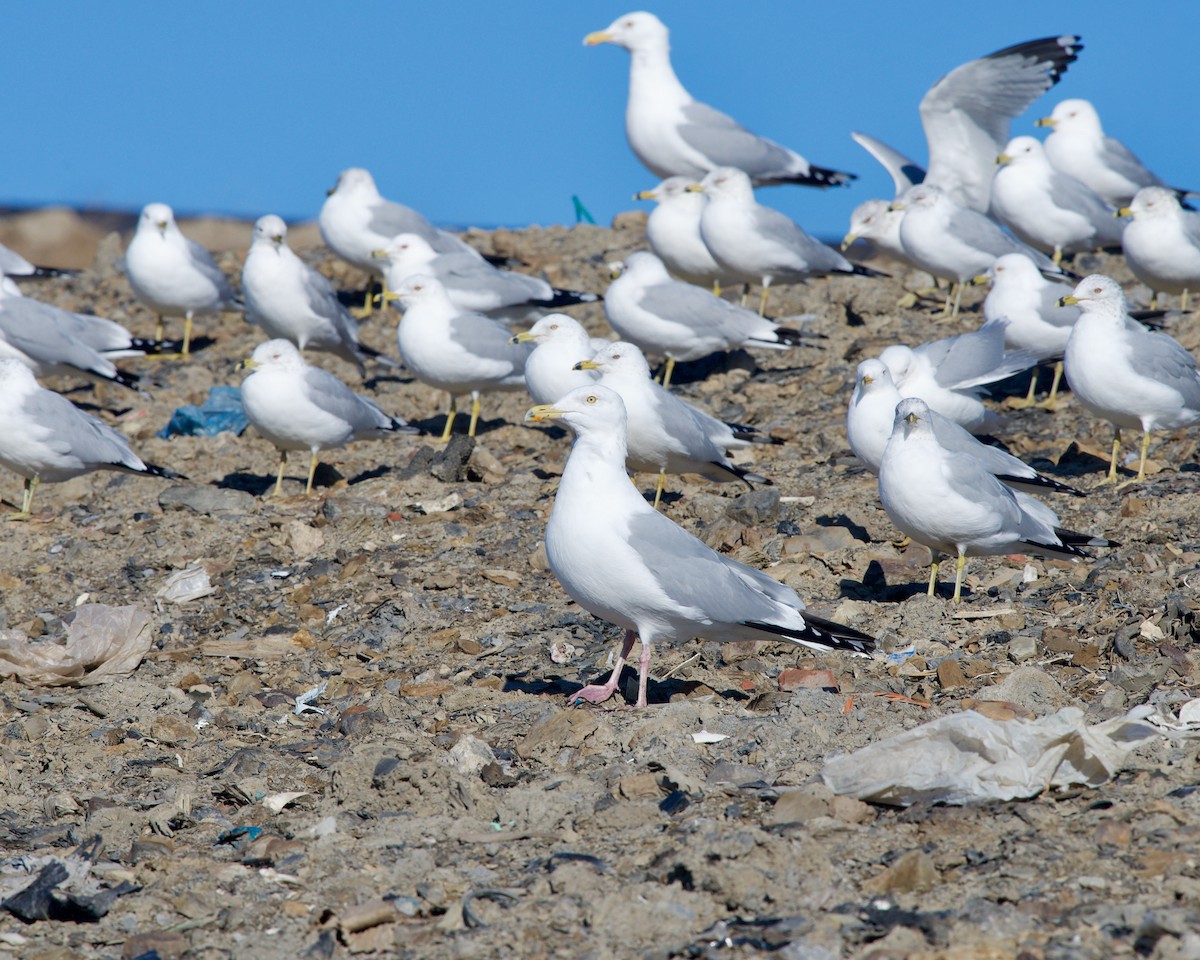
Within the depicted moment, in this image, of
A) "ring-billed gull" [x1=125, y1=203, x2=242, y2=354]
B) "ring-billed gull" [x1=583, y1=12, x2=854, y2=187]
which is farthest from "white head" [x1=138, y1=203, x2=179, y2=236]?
"ring-billed gull" [x1=583, y1=12, x2=854, y2=187]

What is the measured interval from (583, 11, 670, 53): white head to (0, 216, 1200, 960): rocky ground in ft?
21.6

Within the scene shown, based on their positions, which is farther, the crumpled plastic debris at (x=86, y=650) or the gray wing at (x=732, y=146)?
the gray wing at (x=732, y=146)

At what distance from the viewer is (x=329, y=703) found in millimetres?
6805

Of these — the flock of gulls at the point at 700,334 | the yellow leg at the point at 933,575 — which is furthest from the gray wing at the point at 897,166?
the yellow leg at the point at 933,575

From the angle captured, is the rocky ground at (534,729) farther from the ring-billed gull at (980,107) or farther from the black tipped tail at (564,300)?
the ring-billed gull at (980,107)

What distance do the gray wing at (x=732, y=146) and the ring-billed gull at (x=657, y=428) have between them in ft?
22.1

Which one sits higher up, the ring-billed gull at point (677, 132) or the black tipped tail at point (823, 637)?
the ring-billed gull at point (677, 132)

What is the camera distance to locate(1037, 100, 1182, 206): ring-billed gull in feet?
56.2

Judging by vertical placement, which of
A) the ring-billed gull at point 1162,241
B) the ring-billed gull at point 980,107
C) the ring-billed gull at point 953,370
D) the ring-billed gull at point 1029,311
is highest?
the ring-billed gull at point 980,107

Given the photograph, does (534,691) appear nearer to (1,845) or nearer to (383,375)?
(1,845)

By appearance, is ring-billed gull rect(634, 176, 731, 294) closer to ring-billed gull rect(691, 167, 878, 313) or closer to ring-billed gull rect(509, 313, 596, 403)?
ring-billed gull rect(691, 167, 878, 313)

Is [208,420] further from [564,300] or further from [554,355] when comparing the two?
[554,355]

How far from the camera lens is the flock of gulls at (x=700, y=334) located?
20.2 ft

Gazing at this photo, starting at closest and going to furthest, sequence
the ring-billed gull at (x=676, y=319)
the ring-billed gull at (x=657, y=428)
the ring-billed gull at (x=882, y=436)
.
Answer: the ring-billed gull at (x=882, y=436), the ring-billed gull at (x=657, y=428), the ring-billed gull at (x=676, y=319)
